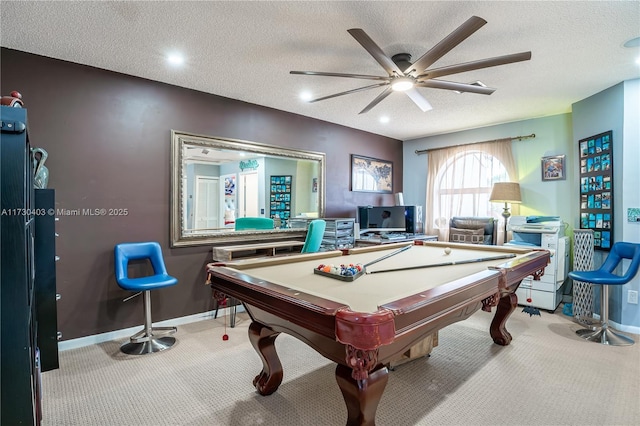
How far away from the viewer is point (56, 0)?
193 cm

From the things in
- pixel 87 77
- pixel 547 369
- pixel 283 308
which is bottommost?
pixel 547 369

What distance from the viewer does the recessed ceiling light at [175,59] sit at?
8.66 ft

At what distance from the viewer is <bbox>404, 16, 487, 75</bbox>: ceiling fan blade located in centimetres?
169

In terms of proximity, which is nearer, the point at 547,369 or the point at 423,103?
the point at 547,369

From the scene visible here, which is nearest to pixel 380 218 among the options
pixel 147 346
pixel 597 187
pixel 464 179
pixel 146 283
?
pixel 464 179

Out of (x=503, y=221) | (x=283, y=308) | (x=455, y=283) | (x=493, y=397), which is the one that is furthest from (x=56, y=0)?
(x=503, y=221)

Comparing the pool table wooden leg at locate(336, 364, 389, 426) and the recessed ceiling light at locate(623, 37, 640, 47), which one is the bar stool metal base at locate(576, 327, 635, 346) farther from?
the pool table wooden leg at locate(336, 364, 389, 426)

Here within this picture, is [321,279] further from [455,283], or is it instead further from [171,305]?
[171,305]

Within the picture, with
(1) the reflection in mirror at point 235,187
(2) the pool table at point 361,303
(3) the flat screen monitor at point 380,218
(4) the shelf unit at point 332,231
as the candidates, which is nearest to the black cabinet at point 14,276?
(2) the pool table at point 361,303

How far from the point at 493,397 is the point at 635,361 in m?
1.45

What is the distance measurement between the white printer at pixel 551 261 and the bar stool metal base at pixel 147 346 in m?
3.92

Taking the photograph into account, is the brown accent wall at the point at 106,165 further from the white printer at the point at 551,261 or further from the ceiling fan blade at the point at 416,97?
the white printer at the point at 551,261

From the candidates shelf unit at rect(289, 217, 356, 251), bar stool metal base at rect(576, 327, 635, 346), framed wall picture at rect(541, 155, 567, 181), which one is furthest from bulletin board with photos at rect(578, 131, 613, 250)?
shelf unit at rect(289, 217, 356, 251)

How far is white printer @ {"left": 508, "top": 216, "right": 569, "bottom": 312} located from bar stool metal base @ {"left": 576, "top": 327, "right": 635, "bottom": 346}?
27.3 inches
